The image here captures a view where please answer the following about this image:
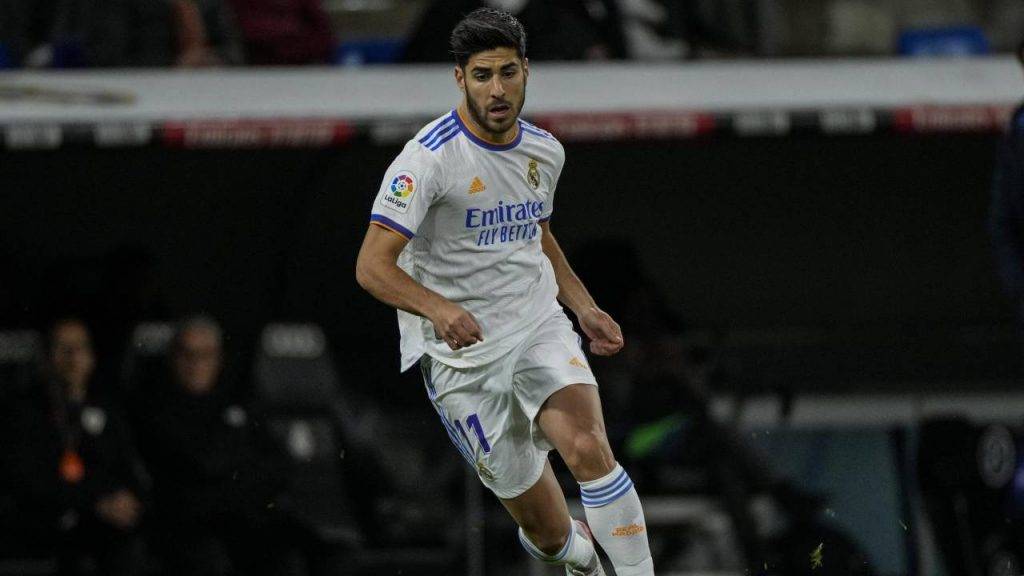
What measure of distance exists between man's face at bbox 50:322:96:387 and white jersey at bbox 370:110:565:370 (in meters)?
3.02

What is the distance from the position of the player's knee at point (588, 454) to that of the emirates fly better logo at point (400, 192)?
0.74 meters

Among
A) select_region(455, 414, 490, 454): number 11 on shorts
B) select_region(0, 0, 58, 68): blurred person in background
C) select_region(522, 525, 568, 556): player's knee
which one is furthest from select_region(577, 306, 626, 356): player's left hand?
select_region(0, 0, 58, 68): blurred person in background

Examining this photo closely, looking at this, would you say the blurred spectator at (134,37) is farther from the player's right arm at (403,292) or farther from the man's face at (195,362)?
the player's right arm at (403,292)

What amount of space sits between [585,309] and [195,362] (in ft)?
9.91

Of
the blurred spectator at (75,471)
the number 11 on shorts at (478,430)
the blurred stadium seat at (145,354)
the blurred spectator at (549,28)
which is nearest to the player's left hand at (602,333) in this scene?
the number 11 on shorts at (478,430)

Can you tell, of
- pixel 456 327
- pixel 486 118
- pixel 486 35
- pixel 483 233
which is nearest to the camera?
pixel 456 327

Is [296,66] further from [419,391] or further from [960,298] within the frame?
[960,298]

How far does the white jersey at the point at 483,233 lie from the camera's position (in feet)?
15.5

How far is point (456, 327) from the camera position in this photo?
433 cm

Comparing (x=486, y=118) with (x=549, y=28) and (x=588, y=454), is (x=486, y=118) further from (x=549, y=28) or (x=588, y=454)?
(x=549, y=28)

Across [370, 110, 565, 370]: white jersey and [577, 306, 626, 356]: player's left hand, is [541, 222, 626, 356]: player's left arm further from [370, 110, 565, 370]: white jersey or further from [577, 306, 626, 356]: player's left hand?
[370, 110, 565, 370]: white jersey

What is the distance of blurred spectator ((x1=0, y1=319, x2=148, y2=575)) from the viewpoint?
7324mm

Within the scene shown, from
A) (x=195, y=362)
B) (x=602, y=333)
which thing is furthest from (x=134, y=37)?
(x=602, y=333)

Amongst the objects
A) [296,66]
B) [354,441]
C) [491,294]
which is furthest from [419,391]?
[491,294]
